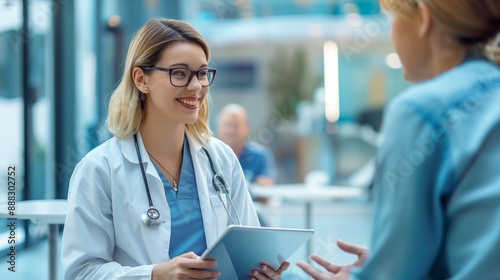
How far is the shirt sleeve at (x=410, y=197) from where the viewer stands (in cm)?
85

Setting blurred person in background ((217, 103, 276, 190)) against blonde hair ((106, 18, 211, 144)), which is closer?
blonde hair ((106, 18, 211, 144))

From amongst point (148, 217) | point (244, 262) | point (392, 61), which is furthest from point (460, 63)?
point (392, 61)

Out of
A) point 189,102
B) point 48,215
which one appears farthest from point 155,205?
point 48,215

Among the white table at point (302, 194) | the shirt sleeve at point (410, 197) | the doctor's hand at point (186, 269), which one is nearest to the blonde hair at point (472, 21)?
the shirt sleeve at point (410, 197)

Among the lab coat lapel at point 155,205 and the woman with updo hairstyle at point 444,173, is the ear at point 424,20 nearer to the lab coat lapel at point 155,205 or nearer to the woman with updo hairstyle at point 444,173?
the woman with updo hairstyle at point 444,173

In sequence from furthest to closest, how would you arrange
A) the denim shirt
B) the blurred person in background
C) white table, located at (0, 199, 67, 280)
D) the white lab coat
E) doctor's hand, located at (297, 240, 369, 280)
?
the blurred person in background
white table, located at (0, 199, 67, 280)
the white lab coat
doctor's hand, located at (297, 240, 369, 280)
the denim shirt

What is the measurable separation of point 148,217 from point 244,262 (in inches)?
9.5

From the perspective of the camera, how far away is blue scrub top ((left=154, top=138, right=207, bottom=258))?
5.04ft

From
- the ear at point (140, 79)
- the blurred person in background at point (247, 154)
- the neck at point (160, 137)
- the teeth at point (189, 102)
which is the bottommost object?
the blurred person in background at point (247, 154)

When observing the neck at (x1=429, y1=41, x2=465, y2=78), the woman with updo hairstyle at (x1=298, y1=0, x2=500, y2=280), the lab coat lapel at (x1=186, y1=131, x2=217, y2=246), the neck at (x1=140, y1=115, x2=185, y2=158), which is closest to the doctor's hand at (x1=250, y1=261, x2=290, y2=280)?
the lab coat lapel at (x1=186, y1=131, x2=217, y2=246)

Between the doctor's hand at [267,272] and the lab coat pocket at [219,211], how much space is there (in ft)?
→ 0.51

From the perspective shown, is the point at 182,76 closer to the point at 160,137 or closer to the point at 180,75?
the point at 180,75

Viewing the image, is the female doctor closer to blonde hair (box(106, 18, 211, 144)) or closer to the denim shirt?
blonde hair (box(106, 18, 211, 144))

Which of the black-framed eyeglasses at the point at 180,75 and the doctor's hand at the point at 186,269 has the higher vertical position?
the black-framed eyeglasses at the point at 180,75
